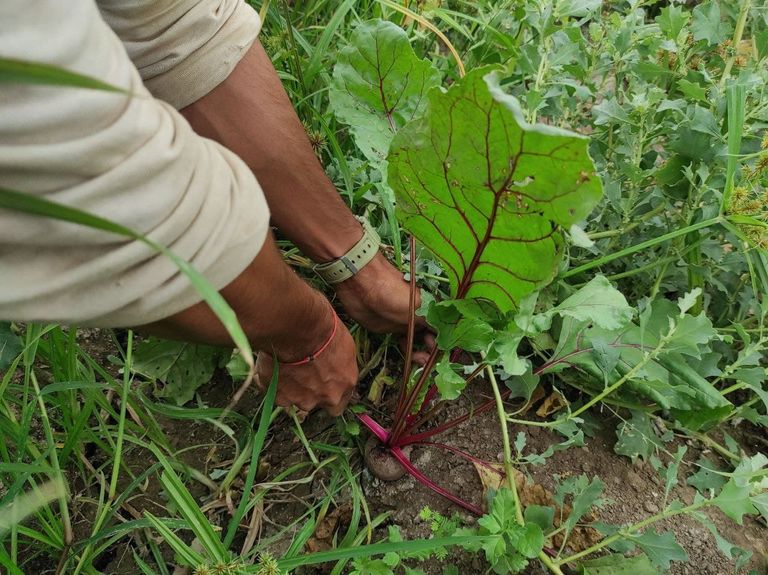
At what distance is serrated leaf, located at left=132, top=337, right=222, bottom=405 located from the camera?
4.47ft

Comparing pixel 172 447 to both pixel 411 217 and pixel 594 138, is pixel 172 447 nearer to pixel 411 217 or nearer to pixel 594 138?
pixel 411 217

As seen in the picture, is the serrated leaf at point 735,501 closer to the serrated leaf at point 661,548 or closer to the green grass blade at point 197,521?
the serrated leaf at point 661,548

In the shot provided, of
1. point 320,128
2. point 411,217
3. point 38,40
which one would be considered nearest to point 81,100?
point 38,40

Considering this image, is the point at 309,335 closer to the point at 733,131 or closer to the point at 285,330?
the point at 285,330

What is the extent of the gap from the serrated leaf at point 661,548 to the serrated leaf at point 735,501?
3.9 inches

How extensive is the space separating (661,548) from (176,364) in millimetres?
1095

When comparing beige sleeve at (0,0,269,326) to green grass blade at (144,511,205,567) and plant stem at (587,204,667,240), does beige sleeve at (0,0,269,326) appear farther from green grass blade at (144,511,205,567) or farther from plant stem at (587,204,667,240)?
plant stem at (587,204,667,240)

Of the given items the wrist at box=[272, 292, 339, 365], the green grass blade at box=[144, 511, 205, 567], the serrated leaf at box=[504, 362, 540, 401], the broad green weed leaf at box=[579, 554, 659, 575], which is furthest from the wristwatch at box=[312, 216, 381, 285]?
the broad green weed leaf at box=[579, 554, 659, 575]

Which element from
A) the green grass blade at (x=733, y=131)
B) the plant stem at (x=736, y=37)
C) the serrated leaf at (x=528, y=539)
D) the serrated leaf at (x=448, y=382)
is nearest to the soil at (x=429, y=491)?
the serrated leaf at (x=528, y=539)

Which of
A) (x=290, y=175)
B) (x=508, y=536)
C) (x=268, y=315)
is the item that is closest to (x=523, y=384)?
(x=508, y=536)

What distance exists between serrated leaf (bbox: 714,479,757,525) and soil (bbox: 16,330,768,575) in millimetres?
277

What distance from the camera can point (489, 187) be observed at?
0.84 metres

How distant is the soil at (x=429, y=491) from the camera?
1187 millimetres

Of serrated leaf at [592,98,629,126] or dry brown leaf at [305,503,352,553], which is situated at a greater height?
serrated leaf at [592,98,629,126]
